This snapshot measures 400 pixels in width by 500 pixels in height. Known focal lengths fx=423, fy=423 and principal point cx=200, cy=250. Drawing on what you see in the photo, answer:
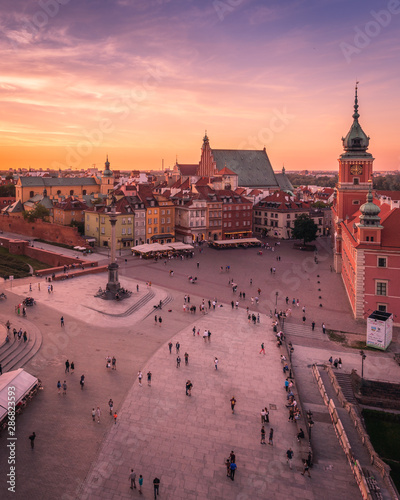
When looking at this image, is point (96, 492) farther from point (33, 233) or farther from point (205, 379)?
point (33, 233)

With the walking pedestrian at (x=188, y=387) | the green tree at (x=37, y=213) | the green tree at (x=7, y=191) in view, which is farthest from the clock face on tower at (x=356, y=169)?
the green tree at (x=7, y=191)

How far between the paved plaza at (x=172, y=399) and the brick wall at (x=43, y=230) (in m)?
23.5

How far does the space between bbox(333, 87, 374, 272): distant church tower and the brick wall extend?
3863cm

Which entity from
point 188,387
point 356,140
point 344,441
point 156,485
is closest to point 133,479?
point 156,485

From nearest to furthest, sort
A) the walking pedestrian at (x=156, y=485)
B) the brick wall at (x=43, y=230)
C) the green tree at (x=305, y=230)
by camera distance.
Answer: the walking pedestrian at (x=156, y=485) < the brick wall at (x=43, y=230) < the green tree at (x=305, y=230)

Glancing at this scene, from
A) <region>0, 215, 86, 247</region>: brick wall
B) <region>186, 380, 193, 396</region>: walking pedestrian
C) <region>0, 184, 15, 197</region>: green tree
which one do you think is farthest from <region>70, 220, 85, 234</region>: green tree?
<region>186, 380, 193, 396</region>: walking pedestrian

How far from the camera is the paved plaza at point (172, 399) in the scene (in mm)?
17016

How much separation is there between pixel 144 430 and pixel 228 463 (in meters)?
4.75

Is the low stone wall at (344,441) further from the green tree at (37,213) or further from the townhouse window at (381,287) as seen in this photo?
the green tree at (37,213)

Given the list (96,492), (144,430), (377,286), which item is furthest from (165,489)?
(377,286)

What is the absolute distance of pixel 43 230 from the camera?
74.4 meters

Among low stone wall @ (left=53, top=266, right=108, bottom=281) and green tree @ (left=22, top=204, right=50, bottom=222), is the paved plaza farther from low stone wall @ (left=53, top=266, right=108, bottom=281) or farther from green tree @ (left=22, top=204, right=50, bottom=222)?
green tree @ (left=22, top=204, right=50, bottom=222)

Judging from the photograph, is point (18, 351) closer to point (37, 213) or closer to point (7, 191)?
point (37, 213)

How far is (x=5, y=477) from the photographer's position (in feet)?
55.0
